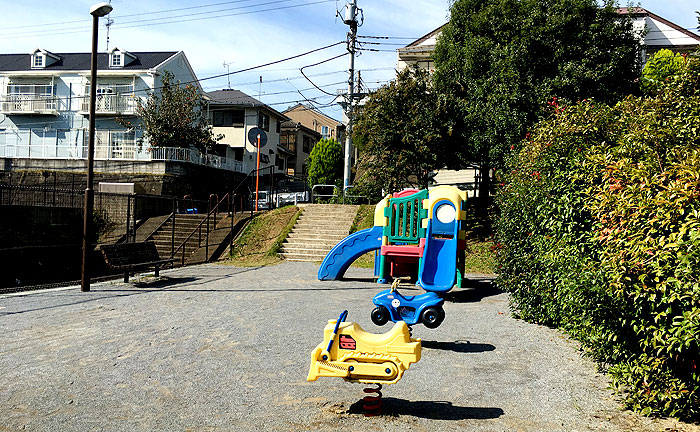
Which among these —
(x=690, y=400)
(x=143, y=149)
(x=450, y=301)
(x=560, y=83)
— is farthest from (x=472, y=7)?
(x=143, y=149)

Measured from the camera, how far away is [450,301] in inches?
425

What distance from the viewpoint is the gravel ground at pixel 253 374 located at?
4.45 metres

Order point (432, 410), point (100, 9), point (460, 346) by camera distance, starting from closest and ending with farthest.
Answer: point (432, 410)
point (460, 346)
point (100, 9)

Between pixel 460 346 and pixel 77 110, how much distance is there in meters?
36.7

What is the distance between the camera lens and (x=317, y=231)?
19.3 m

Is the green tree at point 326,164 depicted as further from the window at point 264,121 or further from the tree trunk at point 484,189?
the tree trunk at point 484,189

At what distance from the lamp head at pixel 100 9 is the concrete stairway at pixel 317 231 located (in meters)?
9.39

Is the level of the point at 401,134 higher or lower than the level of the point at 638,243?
higher

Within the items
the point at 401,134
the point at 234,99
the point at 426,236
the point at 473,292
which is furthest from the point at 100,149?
the point at 473,292

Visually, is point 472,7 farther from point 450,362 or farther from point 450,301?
point 450,362

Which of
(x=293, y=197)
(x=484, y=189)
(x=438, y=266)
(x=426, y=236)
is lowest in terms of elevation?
(x=438, y=266)

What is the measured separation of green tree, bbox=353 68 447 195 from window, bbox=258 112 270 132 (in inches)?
843

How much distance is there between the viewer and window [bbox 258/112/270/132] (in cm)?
4006

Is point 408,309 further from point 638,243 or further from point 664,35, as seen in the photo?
point 664,35
